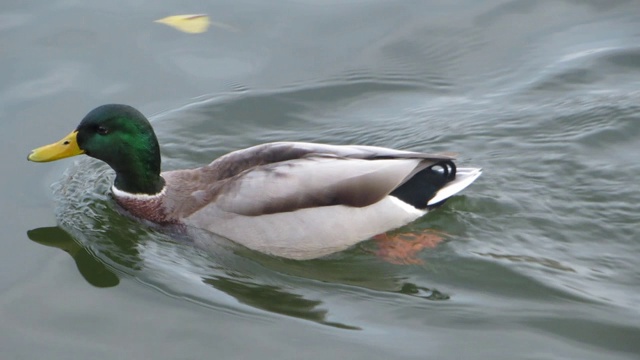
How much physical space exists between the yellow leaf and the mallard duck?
2.73 metres

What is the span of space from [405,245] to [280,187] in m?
0.91

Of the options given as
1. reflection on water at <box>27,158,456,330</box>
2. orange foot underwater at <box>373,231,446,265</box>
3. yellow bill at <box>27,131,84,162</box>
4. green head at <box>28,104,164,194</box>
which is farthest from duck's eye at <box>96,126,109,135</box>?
orange foot underwater at <box>373,231,446,265</box>

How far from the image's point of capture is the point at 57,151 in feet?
22.7

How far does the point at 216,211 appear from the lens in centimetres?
677

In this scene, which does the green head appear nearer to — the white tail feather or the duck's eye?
the duck's eye

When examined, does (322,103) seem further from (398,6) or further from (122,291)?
(122,291)

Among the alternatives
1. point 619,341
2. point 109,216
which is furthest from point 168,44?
point 619,341

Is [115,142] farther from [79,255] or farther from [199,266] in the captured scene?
[199,266]

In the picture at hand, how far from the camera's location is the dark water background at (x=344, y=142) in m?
5.89

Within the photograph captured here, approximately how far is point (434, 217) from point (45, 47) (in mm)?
4098

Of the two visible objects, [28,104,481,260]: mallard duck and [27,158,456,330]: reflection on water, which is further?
[28,104,481,260]: mallard duck

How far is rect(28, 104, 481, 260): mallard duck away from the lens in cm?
669

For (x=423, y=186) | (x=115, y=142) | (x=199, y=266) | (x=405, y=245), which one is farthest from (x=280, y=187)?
(x=115, y=142)

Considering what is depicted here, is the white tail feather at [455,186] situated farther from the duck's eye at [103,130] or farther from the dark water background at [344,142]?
the duck's eye at [103,130]
